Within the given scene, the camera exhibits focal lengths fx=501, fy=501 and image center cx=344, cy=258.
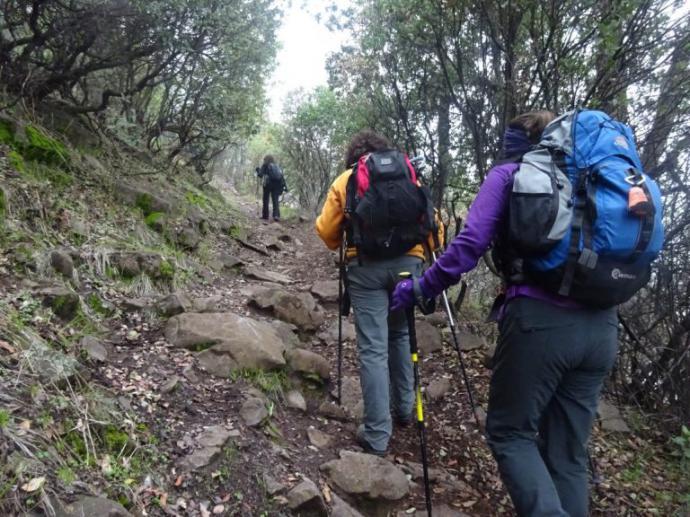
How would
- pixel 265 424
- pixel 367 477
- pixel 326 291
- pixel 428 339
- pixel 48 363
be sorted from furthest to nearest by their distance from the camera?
1. pixel 326 291
2. pixel 428 339
3. pixel 265 424
4. pixel 367 477
5. pixel 48 363

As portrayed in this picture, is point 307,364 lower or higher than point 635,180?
lower

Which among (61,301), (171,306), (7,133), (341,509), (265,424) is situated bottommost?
(341,509)

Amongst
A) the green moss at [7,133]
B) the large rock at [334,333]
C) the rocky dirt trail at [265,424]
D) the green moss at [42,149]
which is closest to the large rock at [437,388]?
the rocky dirt trail at [265,424]

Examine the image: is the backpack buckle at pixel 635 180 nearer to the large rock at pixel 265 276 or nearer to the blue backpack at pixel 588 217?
the blue backpack at pixel 588 217

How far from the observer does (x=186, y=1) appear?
6562 millimetres

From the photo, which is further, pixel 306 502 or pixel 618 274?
pixel 306 502

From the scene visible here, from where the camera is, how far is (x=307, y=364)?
15.3 feet

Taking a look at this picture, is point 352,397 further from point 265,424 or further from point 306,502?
point 306,502

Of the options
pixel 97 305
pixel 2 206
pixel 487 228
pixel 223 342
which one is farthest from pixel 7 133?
pixel 487 228

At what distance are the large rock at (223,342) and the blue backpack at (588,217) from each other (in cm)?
257

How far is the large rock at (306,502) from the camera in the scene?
292 centimetres

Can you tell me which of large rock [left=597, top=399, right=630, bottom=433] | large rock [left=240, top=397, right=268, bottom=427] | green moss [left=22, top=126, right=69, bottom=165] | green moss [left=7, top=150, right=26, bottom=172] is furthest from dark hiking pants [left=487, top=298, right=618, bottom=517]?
green moss [left=22, top=126, right=69, bottom=165]

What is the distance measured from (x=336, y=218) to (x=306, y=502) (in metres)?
1.98

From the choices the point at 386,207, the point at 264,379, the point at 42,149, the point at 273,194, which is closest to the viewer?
the point at 386,207
